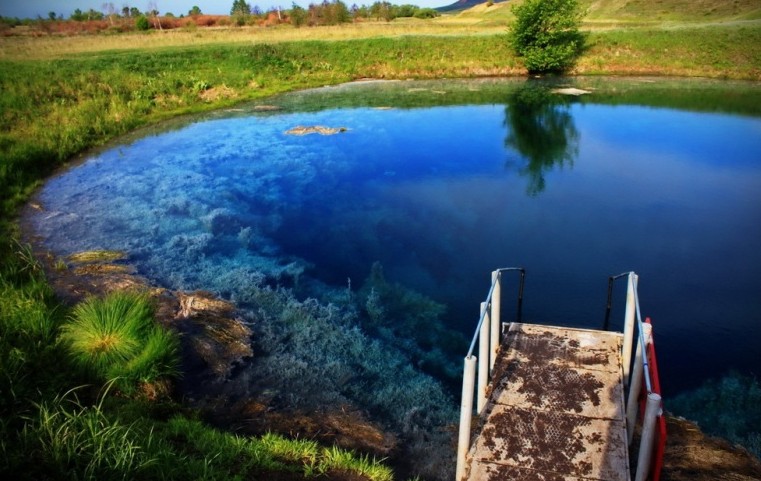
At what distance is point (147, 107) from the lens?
94.7 feet

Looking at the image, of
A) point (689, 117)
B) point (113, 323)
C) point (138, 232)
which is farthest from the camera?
point (689, 117)

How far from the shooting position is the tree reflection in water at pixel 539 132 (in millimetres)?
20337

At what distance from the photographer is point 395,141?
2412 centimetres

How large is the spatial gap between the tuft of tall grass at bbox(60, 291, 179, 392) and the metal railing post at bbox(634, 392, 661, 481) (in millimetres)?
6626

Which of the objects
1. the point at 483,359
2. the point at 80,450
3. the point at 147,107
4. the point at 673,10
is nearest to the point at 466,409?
the point at 483,359

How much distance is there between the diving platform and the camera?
18.0ft

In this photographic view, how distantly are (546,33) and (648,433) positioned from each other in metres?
42.6

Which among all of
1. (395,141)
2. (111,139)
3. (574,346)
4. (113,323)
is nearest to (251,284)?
(113,323)

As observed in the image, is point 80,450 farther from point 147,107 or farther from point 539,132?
point 147,107

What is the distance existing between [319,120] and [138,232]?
15717 millimetres

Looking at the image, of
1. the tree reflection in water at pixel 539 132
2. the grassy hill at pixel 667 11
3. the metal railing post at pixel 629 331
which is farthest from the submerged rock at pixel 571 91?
the metal railing post at pixel 629 331

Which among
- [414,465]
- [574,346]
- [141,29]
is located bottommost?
[414,465]

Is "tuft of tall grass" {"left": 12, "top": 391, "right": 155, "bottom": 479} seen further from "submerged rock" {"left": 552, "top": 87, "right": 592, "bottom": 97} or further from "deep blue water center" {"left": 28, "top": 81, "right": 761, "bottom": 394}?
"submerged rock" {"left": 552, "top": 87, "right": 592, "bottom": 97}

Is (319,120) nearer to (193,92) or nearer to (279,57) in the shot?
(193,92)
